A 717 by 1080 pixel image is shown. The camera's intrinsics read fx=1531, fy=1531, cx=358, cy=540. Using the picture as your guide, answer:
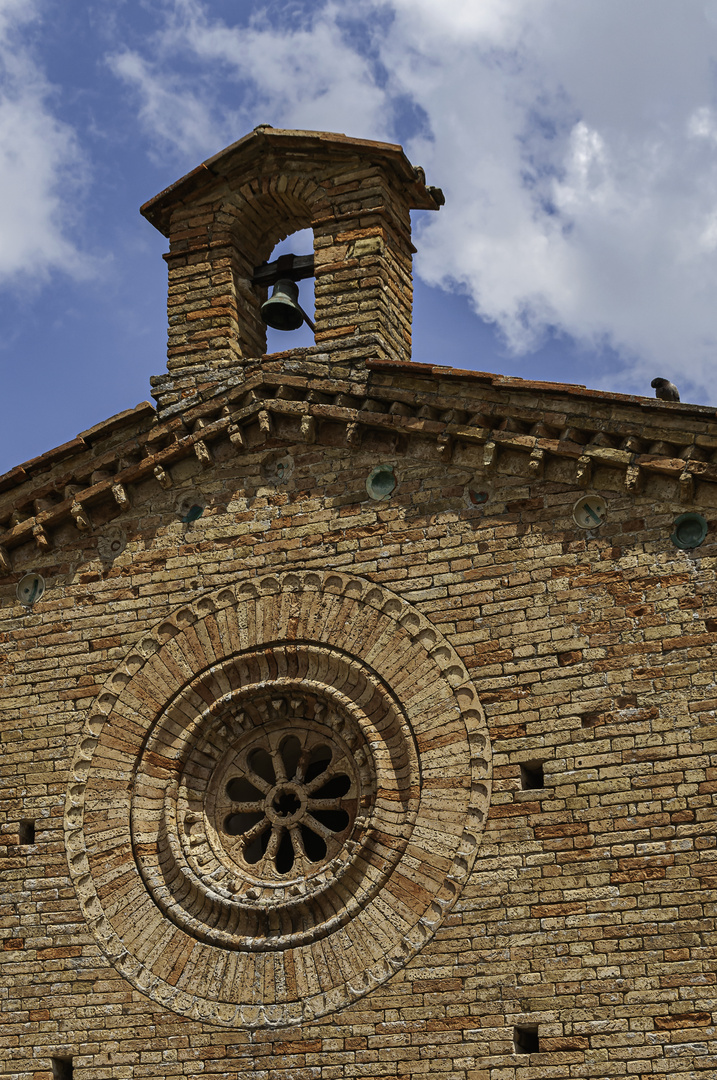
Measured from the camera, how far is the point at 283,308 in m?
12.3

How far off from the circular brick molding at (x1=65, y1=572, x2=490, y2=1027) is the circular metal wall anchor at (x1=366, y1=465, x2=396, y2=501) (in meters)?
0.69

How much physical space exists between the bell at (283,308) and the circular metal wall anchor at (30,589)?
279 centimetres

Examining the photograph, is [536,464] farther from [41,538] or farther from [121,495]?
[41,538]

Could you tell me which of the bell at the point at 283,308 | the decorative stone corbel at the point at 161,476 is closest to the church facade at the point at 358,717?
the decorative stone corbel at the point at 161,476

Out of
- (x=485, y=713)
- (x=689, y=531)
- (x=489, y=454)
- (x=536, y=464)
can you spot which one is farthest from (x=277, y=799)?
(x=689, y=531)

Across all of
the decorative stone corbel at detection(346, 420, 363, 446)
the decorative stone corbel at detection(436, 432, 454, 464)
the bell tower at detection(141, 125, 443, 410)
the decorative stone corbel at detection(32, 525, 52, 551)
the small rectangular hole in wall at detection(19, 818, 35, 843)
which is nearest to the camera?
the decorative stone corbel at detection(436, 432, 454, 464)

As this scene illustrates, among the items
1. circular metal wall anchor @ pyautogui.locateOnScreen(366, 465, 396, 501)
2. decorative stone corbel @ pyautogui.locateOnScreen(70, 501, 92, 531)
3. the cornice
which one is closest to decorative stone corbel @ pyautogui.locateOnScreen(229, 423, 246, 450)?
the cornice

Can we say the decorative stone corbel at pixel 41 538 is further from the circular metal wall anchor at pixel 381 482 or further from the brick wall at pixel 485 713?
the circular metal wall anchor at pixel 381 482

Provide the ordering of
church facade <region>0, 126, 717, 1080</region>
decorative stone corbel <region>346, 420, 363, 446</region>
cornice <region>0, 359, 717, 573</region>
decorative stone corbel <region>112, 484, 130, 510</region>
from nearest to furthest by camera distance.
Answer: church facade <region>0, 126, 717, 1080</region> → cornice <region>0, 359, 717, 573</region> → decorative stone corbel <region>346, 420, 363, 446</region> → decorative stone corbel <region>112, 484, 130, 510</region>

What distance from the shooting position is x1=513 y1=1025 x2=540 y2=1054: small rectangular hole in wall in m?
8.95

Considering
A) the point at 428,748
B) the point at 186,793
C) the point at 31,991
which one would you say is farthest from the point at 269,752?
the point at 31,991

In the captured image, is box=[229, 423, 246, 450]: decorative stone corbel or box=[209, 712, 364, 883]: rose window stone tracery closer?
box=[209, 712, 364, 883]: rose window stone tracery

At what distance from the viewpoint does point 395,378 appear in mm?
10961

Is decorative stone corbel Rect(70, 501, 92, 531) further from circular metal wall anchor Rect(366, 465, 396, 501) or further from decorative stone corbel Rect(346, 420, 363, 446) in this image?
circular metal wall anchor Rect(366, 465, 396, 501)
